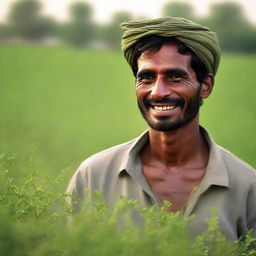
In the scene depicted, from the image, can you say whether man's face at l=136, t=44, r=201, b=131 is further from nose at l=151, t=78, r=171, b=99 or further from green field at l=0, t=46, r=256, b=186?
green field at l=0, t=46, r=256, b=186

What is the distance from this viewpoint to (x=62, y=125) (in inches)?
839

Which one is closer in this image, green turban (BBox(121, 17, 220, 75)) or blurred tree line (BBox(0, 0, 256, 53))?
green turban (BBox(121, 17, 220, 75))

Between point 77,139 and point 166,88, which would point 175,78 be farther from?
point 77,139

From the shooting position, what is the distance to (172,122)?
10.1 feet

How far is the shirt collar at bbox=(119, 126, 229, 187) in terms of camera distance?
2.99 metres

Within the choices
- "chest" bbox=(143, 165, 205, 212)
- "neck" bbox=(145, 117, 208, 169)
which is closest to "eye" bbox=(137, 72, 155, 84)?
"neck" bbox=(145, 117, 208, 169)

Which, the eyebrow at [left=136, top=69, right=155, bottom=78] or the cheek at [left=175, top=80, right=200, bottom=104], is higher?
the eyebrow at [left=136, top=69, right=155, bottom=78]

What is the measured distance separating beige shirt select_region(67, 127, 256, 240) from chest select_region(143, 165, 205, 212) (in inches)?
2.6

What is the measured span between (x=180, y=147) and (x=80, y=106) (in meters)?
24.4

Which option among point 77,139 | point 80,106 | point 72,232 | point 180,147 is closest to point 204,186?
point 180,147

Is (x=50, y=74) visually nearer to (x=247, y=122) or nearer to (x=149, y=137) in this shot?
(x=247, y=122)

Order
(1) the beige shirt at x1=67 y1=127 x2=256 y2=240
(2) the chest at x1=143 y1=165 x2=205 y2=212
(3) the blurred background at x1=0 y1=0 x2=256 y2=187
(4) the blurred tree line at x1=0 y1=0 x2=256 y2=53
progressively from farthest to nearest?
1. (4) the blurred tree line at x1=0 y1=0 x2=256 y2=53
2. (3) the blurred background at x1=0 y1=0 x2=256 y2=187
3. (2) the chest at x1=143 y1=165 x2=205 y2=212
4. (1) the beige shirt at x1=67 y1=127 x2=256 y2=240

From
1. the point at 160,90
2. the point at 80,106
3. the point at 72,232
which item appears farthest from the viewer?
the point at 80,106

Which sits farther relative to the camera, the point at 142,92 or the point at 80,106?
the point at 80,106
